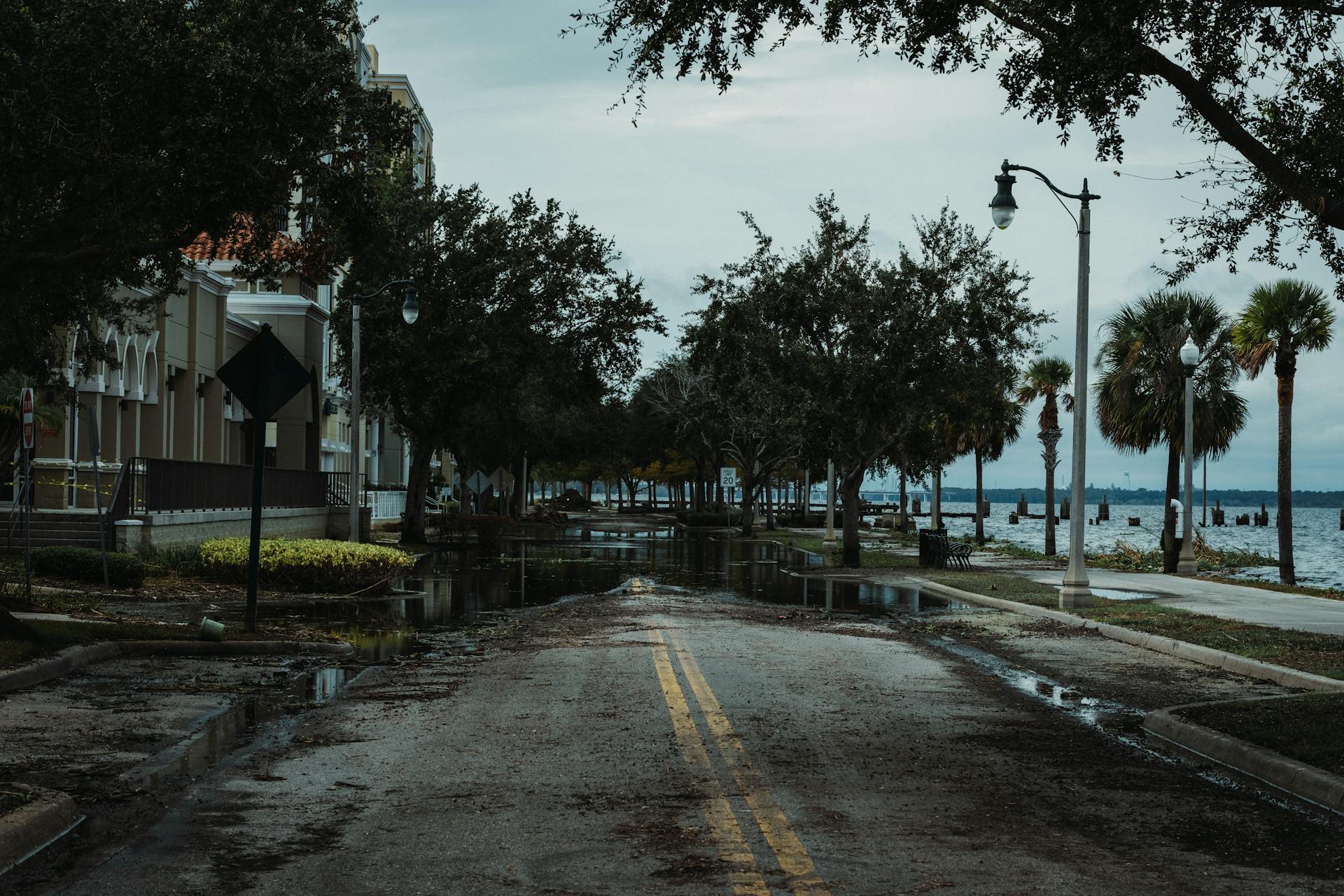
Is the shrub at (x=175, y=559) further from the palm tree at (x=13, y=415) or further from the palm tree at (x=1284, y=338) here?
the palm tree at (x=1284, y=338)

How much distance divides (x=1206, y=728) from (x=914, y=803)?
3461 millimetres

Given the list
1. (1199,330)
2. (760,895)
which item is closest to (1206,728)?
(760,895)

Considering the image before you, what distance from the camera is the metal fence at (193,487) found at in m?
27.4

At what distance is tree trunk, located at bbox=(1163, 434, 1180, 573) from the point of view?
1383 inches

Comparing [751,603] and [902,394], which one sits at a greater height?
[902,394]

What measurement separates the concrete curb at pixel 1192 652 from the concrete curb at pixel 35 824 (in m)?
10.6

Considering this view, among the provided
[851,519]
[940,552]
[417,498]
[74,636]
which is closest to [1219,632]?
[74,636]

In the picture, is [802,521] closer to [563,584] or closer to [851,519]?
[851,519]

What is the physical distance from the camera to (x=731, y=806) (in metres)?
7.46

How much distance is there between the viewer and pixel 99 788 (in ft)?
25.7

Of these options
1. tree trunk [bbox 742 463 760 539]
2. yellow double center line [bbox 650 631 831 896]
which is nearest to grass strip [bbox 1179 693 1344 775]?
yellow double center line [bbox 650 631 831 896]

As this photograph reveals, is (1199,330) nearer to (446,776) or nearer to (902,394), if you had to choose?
(902,394)

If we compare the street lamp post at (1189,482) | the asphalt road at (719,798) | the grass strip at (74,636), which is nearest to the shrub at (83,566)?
the grass strip at (74,636)

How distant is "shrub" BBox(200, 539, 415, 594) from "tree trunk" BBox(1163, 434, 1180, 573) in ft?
67.8
